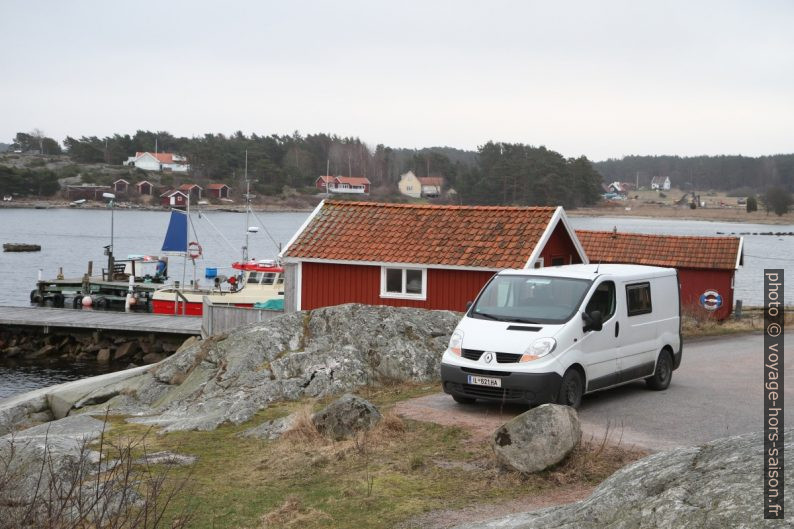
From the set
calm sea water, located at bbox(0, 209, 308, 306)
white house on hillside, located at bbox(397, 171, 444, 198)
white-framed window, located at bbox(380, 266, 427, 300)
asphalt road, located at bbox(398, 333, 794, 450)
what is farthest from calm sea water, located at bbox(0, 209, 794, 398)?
asphalt road, located at bbox(398, 333, 794, 450)

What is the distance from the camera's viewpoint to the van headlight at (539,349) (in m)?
13.1

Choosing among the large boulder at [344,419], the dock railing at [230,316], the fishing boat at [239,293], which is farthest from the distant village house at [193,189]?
the large boulder at [344,419]

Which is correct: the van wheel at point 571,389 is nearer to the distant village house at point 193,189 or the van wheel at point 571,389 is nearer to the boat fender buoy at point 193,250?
the boat fender buoy at point 193,250

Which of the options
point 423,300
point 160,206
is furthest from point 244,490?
point 160,206

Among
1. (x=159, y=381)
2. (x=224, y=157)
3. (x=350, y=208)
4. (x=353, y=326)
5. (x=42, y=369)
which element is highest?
(x=224, y=157)

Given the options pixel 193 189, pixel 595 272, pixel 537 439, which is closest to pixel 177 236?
pixel 595 272

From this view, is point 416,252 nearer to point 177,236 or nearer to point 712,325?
point 712,325

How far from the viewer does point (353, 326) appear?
1745cm

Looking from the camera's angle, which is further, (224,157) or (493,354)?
(224,157)

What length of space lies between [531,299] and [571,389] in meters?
1.53

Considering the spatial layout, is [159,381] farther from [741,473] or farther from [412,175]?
[412,175]

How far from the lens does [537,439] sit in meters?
10.4

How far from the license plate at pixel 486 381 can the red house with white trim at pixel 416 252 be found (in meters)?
10.2

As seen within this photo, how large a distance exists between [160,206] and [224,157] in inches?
612
